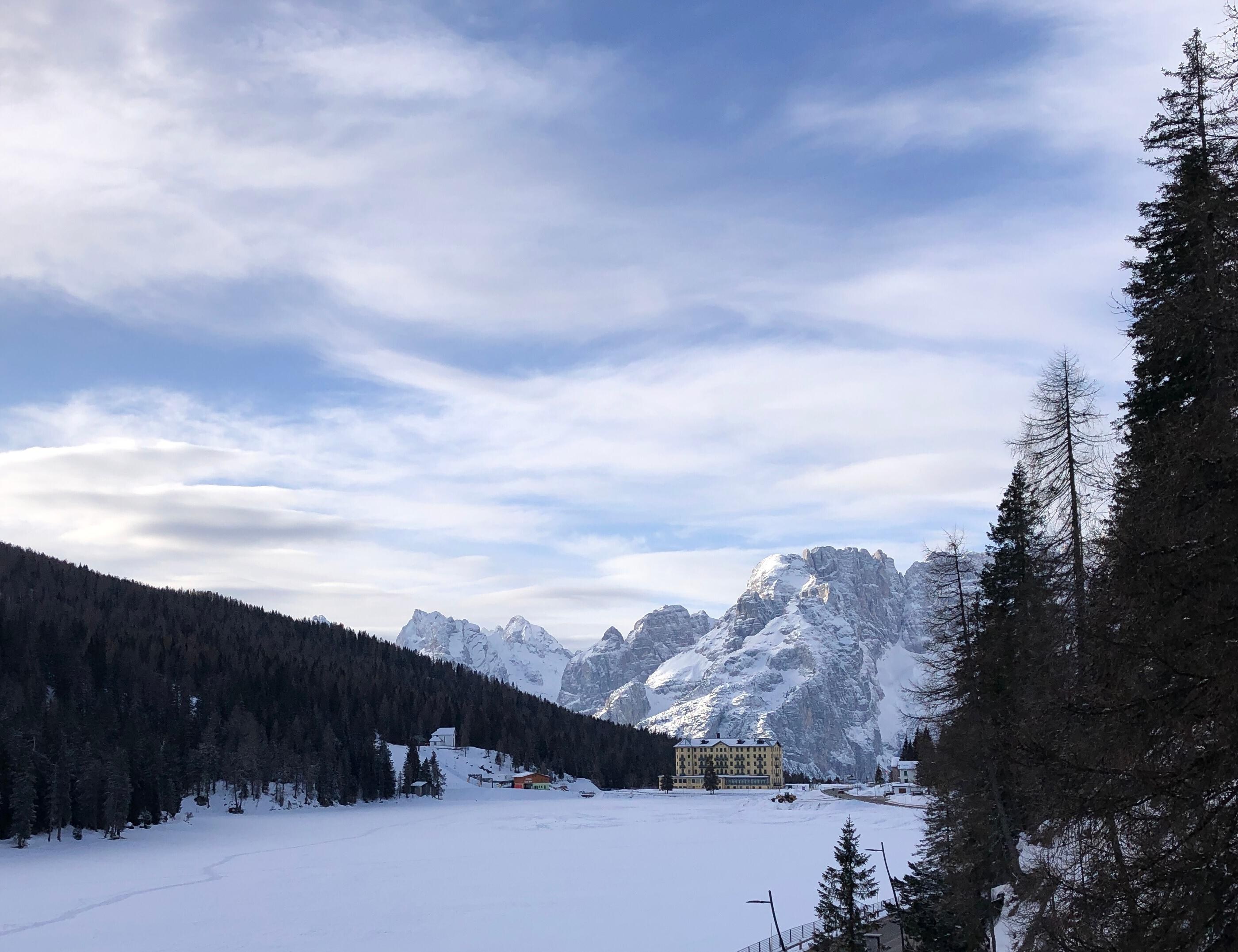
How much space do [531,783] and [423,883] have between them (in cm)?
12778

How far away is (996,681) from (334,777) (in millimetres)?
137590

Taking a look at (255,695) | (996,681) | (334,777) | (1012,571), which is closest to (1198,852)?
(996,681)

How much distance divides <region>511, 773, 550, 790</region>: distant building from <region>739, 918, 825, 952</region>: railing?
483ft

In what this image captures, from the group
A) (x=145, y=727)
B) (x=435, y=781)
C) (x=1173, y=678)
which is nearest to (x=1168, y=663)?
(x=1173, y=678)

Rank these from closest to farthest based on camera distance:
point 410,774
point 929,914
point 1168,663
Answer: point 1168,663 < point 929,914 < point 410,774

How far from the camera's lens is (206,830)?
105m

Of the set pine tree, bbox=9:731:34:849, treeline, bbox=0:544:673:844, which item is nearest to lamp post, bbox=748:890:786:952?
pine tree, bbox=9:731:34:849

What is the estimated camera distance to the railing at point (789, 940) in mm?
40531

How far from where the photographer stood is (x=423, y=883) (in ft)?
209

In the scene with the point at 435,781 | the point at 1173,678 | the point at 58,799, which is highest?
the point at 1173,678

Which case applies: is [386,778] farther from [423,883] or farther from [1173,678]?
[1173,678]

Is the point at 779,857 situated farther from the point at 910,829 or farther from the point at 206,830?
the point at 206,830

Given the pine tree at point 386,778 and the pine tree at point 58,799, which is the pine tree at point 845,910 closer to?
the pine tree at point 58,799

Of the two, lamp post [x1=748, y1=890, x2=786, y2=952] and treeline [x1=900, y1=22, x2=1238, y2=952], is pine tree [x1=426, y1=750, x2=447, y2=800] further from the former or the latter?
treeline [x1=900, y1=22, x2=1238, y2=952]
